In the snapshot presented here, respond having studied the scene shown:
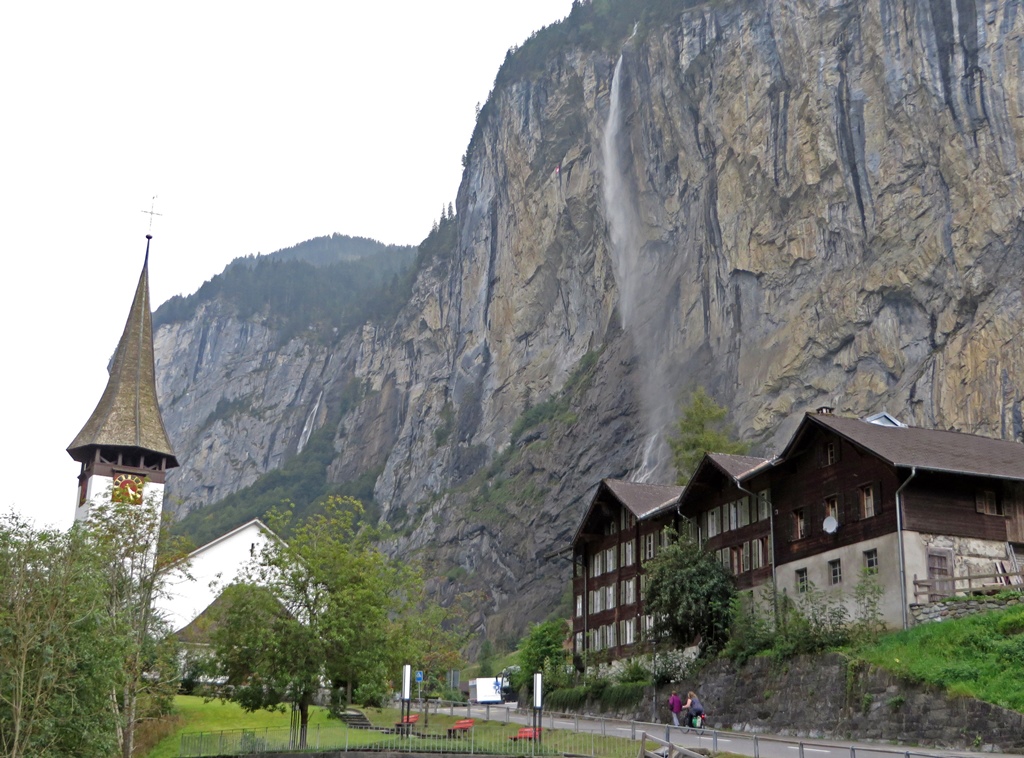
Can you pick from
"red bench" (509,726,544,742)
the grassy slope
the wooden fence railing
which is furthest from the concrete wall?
"red bench" (509,726,544,742)

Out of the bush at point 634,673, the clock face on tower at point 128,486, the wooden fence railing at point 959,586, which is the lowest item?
the bush at point 634,673

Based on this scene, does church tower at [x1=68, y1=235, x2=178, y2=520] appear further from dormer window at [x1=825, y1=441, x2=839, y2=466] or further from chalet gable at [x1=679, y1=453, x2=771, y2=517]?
dormer window at [x1=825, y1=441, x2=839, y2=466]

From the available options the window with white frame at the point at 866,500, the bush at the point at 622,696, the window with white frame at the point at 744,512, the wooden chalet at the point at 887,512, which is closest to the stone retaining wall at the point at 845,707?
the wooden chalet at the point at 887,512

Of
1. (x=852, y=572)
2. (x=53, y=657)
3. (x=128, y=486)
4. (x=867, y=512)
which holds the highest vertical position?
(x=128, y=486)

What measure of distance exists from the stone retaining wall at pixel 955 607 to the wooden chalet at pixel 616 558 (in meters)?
17.6

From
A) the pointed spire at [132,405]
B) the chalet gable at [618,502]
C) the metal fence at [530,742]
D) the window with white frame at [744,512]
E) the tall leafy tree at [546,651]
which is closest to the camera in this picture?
the metal fence at [530,742]

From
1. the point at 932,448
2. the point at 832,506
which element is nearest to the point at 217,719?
the point at 832,506

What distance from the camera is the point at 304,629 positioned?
143ft

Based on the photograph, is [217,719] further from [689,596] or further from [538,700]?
[538,700]

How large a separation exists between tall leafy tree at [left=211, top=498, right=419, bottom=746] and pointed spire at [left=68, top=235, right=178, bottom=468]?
121 ft

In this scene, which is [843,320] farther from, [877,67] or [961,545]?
[961,545]

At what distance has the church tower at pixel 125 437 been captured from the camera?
79.6m

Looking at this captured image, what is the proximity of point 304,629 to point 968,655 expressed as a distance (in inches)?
852

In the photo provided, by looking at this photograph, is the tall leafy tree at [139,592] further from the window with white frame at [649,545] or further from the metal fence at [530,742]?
→ the window with white frame at [649,545]
